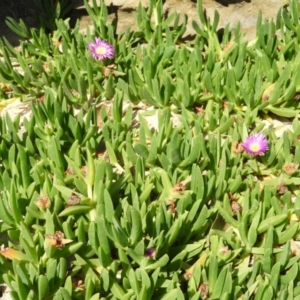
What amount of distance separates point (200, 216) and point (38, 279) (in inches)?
19.8

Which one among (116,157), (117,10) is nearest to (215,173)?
(116,157)

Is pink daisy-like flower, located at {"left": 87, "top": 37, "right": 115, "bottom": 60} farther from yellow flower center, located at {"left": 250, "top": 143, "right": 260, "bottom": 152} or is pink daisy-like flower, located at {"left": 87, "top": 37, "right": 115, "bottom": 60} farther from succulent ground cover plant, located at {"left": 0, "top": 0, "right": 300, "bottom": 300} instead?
yellow flower center, located at {"left": 250, "top": 143, "right": 260, "bottom": 152}

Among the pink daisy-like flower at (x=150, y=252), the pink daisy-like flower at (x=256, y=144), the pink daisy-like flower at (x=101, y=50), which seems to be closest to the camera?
the pink daisy-like flower at (x=150, y=252)

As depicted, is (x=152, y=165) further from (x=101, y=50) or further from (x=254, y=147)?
(x=101, y=50)

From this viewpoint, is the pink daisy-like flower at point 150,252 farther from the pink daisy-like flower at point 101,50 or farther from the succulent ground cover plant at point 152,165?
the pink daisy-like flower at point 101,50

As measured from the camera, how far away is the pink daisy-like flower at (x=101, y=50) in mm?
2346

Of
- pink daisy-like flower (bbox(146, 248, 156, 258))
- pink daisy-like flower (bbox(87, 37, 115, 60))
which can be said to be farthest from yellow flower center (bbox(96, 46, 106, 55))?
pink daisy-like flower (bbox(146, 248, 156, 258))

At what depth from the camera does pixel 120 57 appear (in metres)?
2.43

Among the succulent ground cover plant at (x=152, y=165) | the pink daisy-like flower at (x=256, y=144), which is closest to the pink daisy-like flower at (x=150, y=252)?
the succulent ground cover plant at (x=152, y=165)

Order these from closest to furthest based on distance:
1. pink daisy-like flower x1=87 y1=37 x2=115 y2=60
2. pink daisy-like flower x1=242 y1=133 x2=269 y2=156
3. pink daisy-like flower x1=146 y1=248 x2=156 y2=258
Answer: pink daisy-like flower x1=146 y1=248 x2=156 y2=258
pink daisy-like flower x1=242 y1=133 x2=269 y2=156
pink daisy-like flower x1=87 y1=37 x2=115 y2=60

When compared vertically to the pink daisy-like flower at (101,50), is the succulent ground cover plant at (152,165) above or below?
below

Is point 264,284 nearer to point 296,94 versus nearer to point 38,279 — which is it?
point 38,279

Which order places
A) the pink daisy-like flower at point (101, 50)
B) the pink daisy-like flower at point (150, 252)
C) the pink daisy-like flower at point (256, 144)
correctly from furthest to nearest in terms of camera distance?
1. the pink daisy-like flower at point (101, 50)
2. the pink daisy-like flower at point (256, 144)
3. the pink daisy-like flower at point (150, 252)

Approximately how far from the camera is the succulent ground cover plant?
162cm
